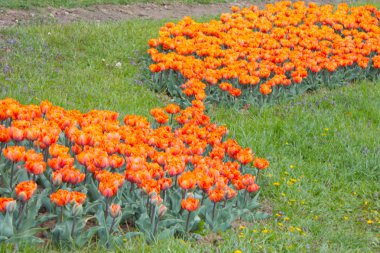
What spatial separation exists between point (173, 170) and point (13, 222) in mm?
1236

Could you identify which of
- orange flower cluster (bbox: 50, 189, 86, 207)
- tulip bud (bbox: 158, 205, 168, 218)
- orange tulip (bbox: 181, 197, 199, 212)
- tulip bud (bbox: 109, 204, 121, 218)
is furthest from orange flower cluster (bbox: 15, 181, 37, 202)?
orange tulip (bbox: 181, 197, 199, 212)

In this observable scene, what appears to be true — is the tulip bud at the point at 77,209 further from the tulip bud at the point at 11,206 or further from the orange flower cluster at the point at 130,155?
the tulip bud at the point at 11,206

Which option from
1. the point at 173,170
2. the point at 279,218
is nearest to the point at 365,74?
the point at 279,218

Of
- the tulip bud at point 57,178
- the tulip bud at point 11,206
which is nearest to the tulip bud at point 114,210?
the tulip bud at point 57,178

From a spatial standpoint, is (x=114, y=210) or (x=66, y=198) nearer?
(x=66, y=198)

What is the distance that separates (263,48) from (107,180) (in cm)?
518

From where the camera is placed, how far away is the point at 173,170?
4.50 m

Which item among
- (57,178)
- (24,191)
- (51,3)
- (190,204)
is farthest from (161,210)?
(51,3)

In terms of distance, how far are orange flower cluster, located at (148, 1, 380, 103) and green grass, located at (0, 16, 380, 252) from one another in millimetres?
385

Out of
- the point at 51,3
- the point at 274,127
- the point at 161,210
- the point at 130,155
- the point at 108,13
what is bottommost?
the point at 274,127

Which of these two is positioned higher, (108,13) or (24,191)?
(108,13)

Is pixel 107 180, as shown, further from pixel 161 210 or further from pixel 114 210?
pixel 161 210

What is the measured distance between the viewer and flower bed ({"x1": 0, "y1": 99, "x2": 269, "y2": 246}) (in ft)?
12.8

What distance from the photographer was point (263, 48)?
871 cm
